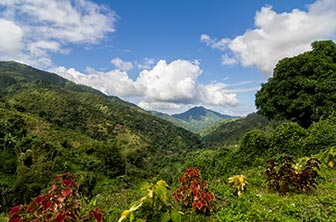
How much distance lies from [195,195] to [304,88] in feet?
50.2

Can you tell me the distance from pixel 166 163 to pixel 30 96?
76.0 meters

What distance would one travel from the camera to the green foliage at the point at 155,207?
433 cm

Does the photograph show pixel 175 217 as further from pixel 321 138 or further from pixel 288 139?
pixel 288 139

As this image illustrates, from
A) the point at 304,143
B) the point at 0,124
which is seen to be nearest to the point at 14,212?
the point at 304,143

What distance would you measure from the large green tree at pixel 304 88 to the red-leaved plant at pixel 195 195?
1361cm

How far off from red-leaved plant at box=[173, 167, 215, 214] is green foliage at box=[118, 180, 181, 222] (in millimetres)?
985

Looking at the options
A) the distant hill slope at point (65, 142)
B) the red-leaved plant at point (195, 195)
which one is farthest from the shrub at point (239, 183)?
the distant hill slope at point (65, 142)

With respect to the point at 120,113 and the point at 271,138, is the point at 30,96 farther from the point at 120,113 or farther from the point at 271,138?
the point at 271,138

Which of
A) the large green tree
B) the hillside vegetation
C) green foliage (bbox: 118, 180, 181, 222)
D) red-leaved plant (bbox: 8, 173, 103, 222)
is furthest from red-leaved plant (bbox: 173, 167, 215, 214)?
the large green tree

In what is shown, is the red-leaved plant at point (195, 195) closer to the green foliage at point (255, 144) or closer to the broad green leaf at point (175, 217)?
the broad green leaf at point (175, 217)

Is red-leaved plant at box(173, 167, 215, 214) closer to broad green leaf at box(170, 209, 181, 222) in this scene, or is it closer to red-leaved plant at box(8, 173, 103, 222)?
broad green leaf at box(170, 209, 181, 222)

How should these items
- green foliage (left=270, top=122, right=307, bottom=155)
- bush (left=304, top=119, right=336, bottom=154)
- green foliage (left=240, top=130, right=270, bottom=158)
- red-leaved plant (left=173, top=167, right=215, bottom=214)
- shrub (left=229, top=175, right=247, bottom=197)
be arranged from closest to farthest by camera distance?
1. red-leaved plant (left=173, top=167, right=215, bottom=214)
2. shrub (left=229, top=175, right=247, bottom=197)
3. bush (left=304, top=119, right=336, bottom=154)
4. green foliage (left=270, top=122, right=307, bottom=155)
5. green foliage (left=240, top=130, right=270, bottom=158)

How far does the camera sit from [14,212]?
3389 millimetres

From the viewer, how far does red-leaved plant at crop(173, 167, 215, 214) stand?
542cm
